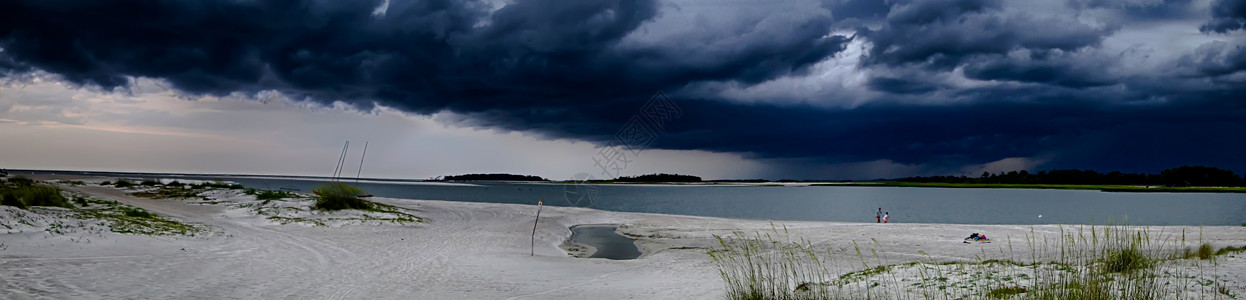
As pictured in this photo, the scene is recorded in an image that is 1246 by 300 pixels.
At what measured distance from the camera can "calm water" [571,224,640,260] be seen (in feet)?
66.3

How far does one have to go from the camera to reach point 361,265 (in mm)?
14453

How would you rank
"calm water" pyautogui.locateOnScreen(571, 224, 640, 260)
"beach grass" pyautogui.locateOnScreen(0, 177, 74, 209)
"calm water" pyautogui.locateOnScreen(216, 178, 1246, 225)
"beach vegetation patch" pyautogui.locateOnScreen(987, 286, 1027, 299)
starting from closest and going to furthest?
"beach vegetation patch" pyautogui.locateOnScreen(987, 286, 1027, 299) → "beach grass" pyautogui.locateOnScreen(0, 177, 74, 209) → "calm water" pyautogui.locateOnScreen(571, 224, 640, 260) → "calm water" pyautogui.locateOnScreen(216, 178, 1246, 225)

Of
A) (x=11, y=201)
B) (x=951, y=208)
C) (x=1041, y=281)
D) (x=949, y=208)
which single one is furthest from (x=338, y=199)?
(x=951, y=208)

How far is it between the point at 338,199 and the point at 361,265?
50.4ft

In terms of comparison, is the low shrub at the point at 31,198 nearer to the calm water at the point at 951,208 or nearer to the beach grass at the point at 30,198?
the beach grass at the point at 30,198

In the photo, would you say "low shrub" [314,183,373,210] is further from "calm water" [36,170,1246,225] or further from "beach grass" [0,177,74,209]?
"calm water" [36,170,1246,225]

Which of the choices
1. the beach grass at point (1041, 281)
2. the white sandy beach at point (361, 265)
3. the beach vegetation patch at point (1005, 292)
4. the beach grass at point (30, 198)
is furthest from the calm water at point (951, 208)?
the beach grass at point (30, 198)

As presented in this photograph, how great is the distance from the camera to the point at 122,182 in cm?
6519

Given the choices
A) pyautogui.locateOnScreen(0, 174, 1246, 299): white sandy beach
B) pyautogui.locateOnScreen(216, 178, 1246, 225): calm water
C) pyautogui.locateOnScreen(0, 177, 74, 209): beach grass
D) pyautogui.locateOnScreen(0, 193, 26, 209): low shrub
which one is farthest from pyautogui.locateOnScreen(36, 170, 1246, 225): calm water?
pyautogui.locateOnScreen(0, 177, 74, 209): beach grass

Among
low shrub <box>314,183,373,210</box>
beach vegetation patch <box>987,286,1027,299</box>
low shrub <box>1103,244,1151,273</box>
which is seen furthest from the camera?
low shrub <box>314,183,373,210</box>

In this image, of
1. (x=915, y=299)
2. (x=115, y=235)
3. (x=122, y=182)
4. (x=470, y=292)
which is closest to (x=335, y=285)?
(x=470, y=292)

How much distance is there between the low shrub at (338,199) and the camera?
27406mm

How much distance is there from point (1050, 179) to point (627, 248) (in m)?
194

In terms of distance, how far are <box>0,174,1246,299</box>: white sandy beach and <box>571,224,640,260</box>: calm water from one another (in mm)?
879
